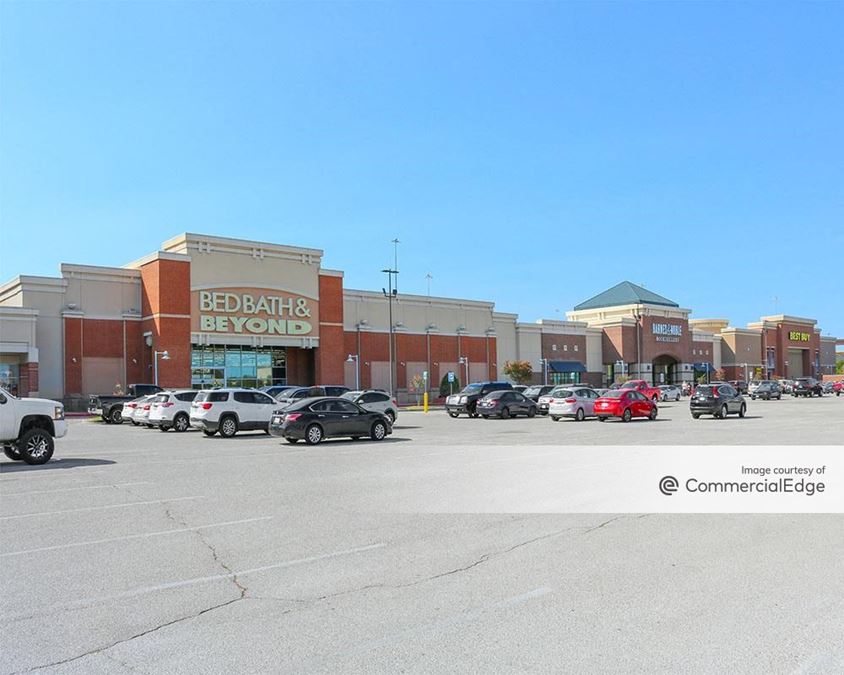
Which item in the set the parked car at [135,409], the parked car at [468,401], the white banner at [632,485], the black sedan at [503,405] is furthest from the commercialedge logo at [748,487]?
the parked car at [468,401]

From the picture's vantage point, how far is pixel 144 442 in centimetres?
2520

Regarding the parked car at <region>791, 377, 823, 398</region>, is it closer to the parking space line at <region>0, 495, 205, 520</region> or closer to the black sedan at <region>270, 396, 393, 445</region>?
the black sedan at <region>270, 396, 393, 445</region>

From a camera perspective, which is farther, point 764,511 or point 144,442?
point 144,442

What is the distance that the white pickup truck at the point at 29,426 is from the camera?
697 inches

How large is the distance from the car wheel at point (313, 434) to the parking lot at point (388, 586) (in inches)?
403

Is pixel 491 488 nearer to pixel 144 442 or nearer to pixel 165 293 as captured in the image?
pixel 144 442

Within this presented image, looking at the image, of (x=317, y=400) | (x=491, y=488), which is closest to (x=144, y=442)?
(x=317, y=400)

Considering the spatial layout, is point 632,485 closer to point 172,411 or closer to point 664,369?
point 172,411

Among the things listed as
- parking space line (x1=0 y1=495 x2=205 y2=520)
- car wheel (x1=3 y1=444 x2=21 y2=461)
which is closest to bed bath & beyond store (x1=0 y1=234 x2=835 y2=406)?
car wheel (x1=3 y1=444 x2=21 y2=461)

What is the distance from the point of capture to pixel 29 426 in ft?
59.6

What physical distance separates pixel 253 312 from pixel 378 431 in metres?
35.8

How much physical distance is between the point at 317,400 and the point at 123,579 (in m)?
17.4

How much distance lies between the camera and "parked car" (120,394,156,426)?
3347 cm

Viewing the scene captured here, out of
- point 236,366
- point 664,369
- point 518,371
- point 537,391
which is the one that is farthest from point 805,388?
point 236,366
